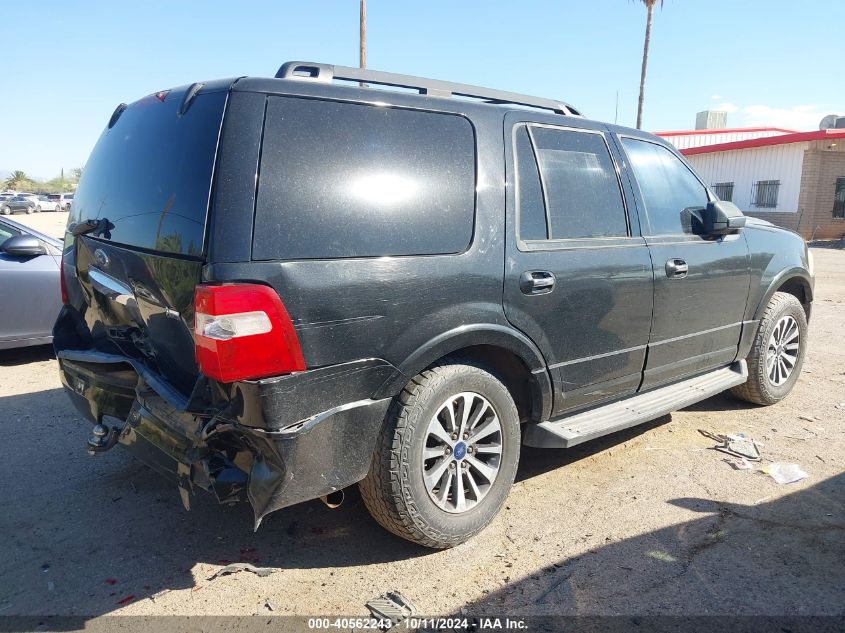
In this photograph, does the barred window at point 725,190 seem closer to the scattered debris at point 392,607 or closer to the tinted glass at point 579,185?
the tinted glass at point 579,185

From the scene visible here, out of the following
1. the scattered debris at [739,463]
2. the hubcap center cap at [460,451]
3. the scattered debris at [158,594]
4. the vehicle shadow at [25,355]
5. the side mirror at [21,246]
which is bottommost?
the scattered debris at [158,594]

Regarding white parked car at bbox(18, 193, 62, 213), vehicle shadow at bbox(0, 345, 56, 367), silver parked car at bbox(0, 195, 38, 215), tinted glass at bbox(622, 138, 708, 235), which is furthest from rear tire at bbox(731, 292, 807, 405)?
white parked car at bbox(18, 193, 62, 213)

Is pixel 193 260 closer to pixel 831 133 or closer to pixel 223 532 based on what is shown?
pixel 223 532

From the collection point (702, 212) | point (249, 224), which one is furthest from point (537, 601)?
point (702, 212)

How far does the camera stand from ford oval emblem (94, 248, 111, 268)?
10.0ft

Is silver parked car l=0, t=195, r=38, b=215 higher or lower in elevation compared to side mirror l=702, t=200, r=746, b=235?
lower

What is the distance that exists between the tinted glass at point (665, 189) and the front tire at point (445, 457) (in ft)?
5.47

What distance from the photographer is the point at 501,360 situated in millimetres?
3293

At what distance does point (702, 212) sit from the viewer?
428cm

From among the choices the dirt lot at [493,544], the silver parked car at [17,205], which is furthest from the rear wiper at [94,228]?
the silver parked car at [17,205]

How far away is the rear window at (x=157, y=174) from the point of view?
2514 mm

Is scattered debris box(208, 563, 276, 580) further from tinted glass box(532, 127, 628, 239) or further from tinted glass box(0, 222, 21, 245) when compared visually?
tinted glass box(0, 222, 21, 245)

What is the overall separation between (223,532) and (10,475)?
1.55 meters

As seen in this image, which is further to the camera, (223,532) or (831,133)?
(831,133)
